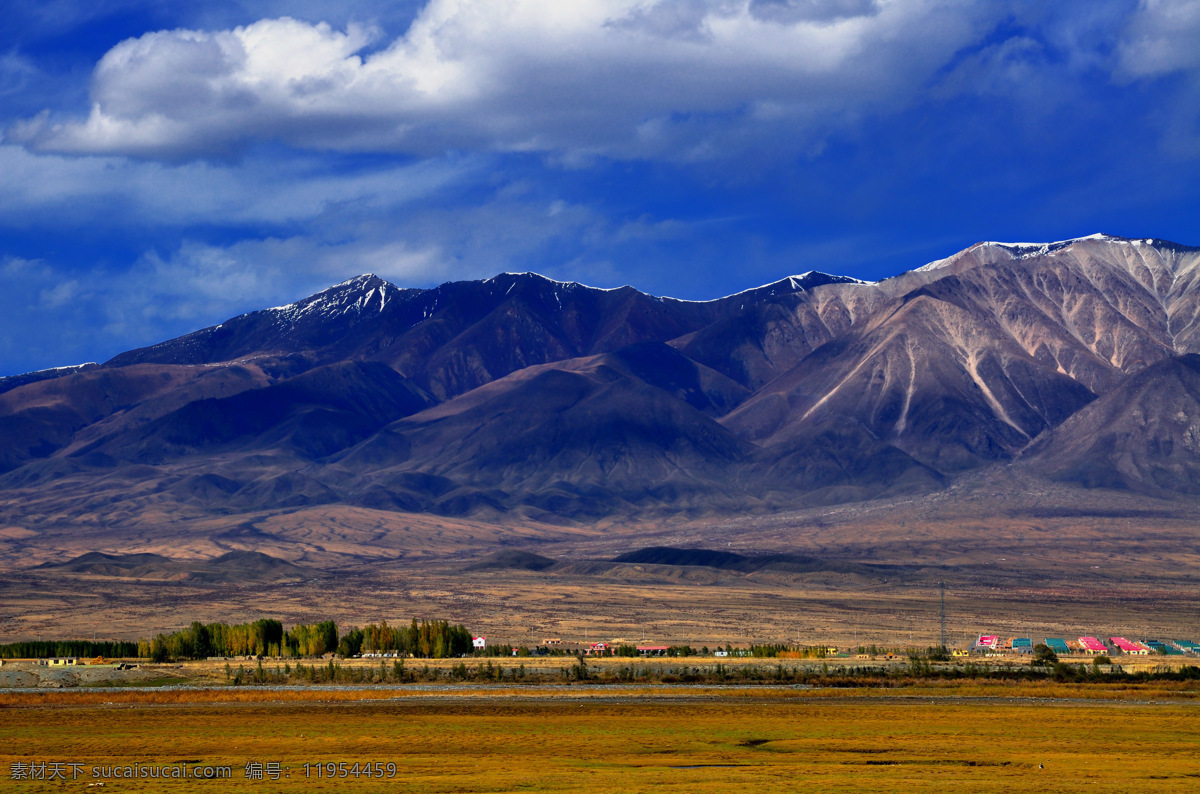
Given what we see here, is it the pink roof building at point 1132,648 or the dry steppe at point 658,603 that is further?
the dry steppe at point 658,603

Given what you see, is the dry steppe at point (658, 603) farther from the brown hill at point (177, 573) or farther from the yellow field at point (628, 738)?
the yellow field at point (628, 738)

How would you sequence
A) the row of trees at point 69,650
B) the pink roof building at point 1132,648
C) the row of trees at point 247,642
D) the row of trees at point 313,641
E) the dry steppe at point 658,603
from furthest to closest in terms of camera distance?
the dry steppe at point 658,603 → the pink roof building at point 1132,648 → the row of trees at point 69,650 → the row of trees at point 313,641 → the row of trees at point 247,642

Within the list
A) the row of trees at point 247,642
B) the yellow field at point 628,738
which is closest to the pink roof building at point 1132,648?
the yellow field at point 628,738

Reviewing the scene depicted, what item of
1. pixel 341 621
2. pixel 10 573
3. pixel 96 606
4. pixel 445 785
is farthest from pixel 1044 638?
pixel 10 573

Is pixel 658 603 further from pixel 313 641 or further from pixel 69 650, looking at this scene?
pixel 69 650

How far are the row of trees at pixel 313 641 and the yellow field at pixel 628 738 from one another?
2226 cm

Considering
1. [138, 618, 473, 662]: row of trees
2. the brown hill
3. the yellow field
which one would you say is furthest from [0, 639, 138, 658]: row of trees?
the brown hill

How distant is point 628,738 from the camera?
43.1 m

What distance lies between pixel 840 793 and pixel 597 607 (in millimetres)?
118470

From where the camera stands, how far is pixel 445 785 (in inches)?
1273

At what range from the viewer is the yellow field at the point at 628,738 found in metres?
33.8

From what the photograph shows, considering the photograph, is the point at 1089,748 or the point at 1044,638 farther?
the point at 1044,638

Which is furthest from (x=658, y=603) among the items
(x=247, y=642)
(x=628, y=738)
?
(x=628, y=738)

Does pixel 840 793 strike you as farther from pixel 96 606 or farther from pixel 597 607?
pixel 96 606
